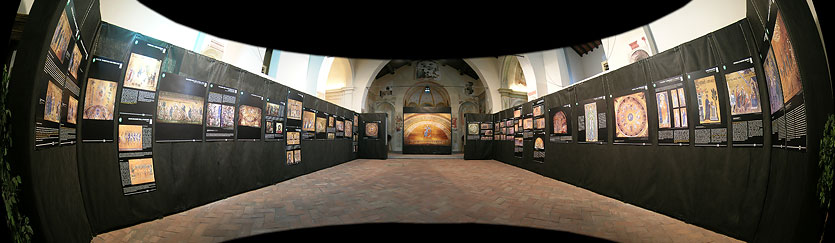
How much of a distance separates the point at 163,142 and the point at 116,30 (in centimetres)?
128

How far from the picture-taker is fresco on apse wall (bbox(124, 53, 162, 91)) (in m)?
2.77

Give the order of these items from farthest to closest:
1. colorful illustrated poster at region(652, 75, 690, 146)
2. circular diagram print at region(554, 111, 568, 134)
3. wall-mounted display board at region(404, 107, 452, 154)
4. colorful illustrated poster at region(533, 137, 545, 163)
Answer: wall-mounted display board at region(404, 107, 452, 154) → colorful illustrated poster at region(533, 137, 545, 163) → circular diagram print at region(554, 111, 568, 134) → colorful illustrated poster at region(652, 75, 690, 146)

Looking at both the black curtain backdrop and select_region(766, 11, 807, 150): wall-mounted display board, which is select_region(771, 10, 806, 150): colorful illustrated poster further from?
the black curtain backdrop

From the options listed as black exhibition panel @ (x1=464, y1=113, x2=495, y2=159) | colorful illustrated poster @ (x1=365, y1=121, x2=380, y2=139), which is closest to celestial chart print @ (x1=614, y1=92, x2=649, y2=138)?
black exhibition panel @ (x1=464, y1=113, x2=495, y2=159)

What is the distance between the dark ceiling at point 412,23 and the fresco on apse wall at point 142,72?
300 cm

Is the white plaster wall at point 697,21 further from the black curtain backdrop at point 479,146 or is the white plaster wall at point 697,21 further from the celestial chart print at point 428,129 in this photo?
the celestial chart print at point 428,129

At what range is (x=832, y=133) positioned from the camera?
128 centimetres

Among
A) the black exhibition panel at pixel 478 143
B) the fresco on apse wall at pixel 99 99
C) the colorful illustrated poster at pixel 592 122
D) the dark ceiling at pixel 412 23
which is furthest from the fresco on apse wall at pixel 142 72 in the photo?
the black exhibition panel at pixel 478 143

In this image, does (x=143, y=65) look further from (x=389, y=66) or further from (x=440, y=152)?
(x=389, y=66)

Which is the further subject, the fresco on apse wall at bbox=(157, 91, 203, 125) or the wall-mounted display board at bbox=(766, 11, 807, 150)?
the fresco on apse wall at bbox=(157, 91, 203, 125)

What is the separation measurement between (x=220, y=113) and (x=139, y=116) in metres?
0.98

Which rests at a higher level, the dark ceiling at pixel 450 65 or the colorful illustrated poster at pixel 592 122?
the dark ceiling at pixel 450 65

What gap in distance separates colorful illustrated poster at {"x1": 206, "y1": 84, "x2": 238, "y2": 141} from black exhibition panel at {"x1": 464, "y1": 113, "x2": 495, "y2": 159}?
8752mm

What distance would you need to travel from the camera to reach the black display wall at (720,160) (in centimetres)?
160
